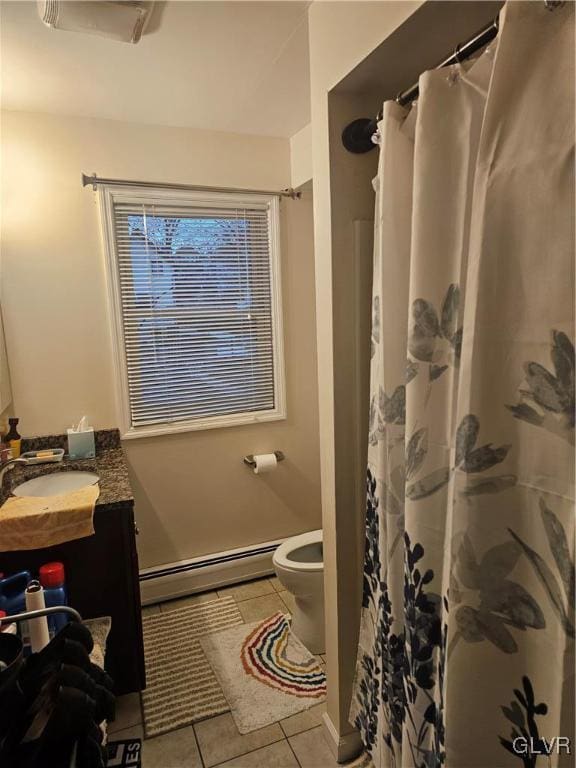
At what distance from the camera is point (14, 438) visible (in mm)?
2135

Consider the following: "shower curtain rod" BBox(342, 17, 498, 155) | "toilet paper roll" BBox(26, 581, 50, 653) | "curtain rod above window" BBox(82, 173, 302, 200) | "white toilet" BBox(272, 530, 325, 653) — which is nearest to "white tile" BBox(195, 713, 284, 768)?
"white toilet" BBox(272, 530, 325, 653)

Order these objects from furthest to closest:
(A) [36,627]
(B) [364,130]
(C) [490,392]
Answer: (B) [364,130] → (A) [36,627] → (C) [490,392]

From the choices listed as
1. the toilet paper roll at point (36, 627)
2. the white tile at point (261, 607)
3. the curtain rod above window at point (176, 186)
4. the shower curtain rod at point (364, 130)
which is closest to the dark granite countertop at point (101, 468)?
the toilet paper roll at point (36, 627)

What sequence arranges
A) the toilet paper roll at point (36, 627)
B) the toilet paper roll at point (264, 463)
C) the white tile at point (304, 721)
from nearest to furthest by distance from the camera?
1. the toilet paper roll at point (36, 627)
2. the white tile at point (304, 721)
3. the toilet paper roll at point (264, 463)

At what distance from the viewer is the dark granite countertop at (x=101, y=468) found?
173cm

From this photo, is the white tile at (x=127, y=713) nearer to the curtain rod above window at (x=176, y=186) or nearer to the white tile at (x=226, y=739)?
the white tile at (x=226, y=739)

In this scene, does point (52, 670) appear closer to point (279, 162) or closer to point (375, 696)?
point (375, 696)

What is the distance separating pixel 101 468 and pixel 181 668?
0.97 meters

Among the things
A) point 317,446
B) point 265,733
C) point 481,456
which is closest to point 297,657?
point 265,733

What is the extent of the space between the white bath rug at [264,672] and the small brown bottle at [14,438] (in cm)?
127

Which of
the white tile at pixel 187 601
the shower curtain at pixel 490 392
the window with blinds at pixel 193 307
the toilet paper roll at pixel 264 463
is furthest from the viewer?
the toilet paper roll at pixel 264 463

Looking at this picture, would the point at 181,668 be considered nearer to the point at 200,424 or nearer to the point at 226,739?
the point at 226,739

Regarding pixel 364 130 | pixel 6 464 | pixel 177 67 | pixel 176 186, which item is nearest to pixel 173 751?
pixel 6 464

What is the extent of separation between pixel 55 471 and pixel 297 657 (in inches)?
54.9
